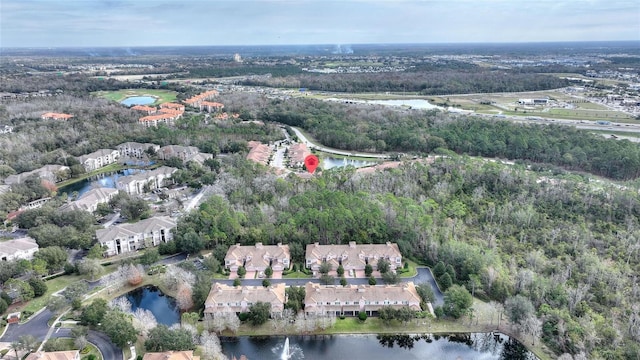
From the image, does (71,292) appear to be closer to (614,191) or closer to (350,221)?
(350,221)

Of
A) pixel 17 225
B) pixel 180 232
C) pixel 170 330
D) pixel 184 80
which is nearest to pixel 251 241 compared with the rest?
pixel 180 232

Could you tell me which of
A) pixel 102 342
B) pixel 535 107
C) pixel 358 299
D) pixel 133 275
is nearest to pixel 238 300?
pixel 358 299

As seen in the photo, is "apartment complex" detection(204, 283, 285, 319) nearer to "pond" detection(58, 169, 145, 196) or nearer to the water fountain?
the water fountain

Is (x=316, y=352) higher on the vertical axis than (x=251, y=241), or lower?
lower

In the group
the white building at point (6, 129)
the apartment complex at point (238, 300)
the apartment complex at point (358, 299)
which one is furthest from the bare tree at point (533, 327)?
the white building at point (6, 129)

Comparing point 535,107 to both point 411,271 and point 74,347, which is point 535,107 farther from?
point 74,347

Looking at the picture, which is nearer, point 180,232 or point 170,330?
point 170,330

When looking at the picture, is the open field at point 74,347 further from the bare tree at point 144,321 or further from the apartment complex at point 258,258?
the apartment complex at point 258,258
